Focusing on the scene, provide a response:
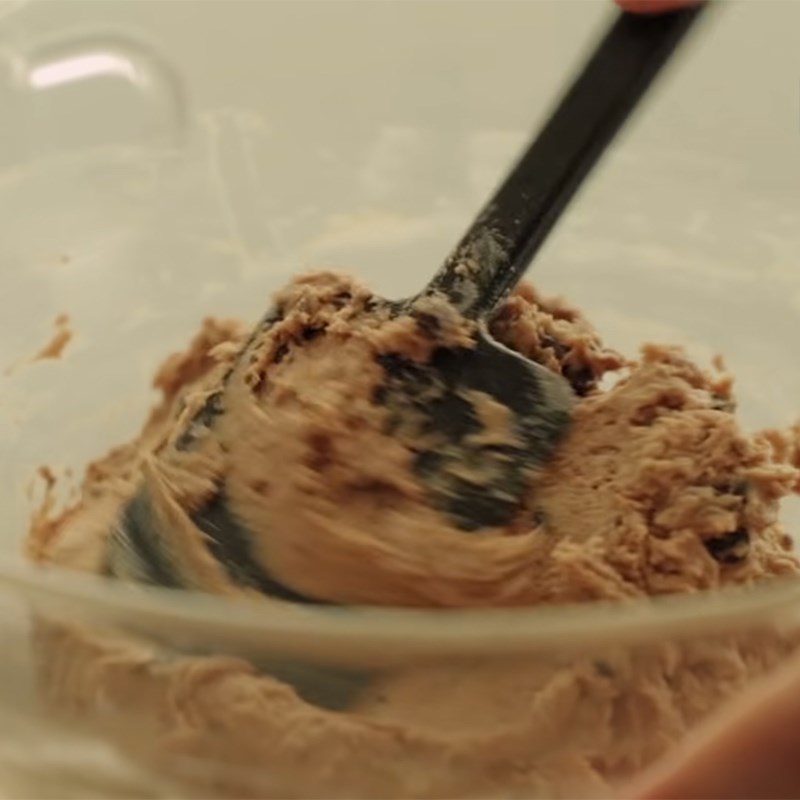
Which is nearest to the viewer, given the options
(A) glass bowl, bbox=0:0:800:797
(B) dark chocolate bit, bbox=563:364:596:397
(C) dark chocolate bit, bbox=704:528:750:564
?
(C) dark chocolate bit, bbox=704:528:750:564

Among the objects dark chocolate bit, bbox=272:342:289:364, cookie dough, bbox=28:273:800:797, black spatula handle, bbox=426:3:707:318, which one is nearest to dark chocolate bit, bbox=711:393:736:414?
cookie dough, bbox=28:273:800:797

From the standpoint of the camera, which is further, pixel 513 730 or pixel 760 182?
pixel 760 182

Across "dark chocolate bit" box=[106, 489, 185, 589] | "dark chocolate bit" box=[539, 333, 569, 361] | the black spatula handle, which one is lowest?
"dark chocolate bit" box=[106, 489, 185, 589]

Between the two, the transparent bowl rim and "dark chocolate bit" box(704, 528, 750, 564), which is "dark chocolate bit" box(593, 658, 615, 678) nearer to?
the transparent bowl rim

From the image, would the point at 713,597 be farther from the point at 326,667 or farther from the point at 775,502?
the point at 775,502

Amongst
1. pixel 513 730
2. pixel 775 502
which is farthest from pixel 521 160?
pixel 513 730

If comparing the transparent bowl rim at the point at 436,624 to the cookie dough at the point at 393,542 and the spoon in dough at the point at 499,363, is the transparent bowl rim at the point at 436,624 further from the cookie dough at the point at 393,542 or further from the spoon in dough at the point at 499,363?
the spoon in dough at the point at 499,363

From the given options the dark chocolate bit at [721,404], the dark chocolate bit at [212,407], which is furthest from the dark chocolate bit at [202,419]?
the dark chocolate bit at [721,404]
